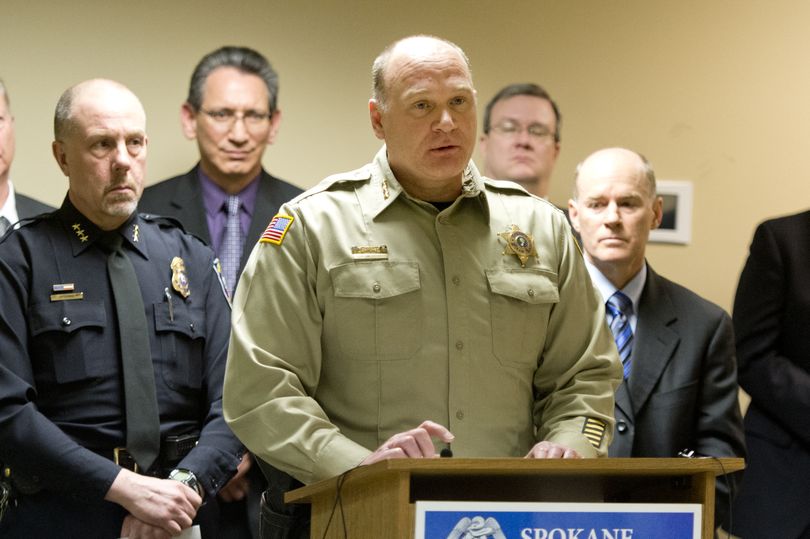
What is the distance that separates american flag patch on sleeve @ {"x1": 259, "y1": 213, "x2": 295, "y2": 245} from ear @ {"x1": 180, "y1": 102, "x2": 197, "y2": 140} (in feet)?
5.61

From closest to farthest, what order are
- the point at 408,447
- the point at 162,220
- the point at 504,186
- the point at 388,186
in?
the point at 408,447 < the point at 388,186 < the point at 504,186 < the point at 162,220

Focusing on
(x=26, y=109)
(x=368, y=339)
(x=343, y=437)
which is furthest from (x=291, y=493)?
(x=26, y=109)

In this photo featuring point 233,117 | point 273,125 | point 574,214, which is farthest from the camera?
point 273,125

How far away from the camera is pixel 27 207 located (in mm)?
3855

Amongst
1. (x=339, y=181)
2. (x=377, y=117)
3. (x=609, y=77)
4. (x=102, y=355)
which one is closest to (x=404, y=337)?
(x=339, y=181)

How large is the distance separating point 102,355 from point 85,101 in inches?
27.4

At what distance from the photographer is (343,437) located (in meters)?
2.39

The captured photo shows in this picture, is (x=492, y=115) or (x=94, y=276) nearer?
(x=94, y=276)

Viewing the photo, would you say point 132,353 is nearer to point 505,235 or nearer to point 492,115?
point 505,235

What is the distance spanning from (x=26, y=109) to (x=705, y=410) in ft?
8.88

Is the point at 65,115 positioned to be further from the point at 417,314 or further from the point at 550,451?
the point at 550,451

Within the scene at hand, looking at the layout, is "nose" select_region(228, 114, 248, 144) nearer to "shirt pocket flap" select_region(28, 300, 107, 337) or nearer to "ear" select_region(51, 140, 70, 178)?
"ear" select_region(51, 140, 70, 178)

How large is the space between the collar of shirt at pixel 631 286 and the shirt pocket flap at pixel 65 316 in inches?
56.9

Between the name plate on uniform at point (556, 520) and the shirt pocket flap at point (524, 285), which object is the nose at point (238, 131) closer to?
the shirt pocket flap at point (524, 285)
